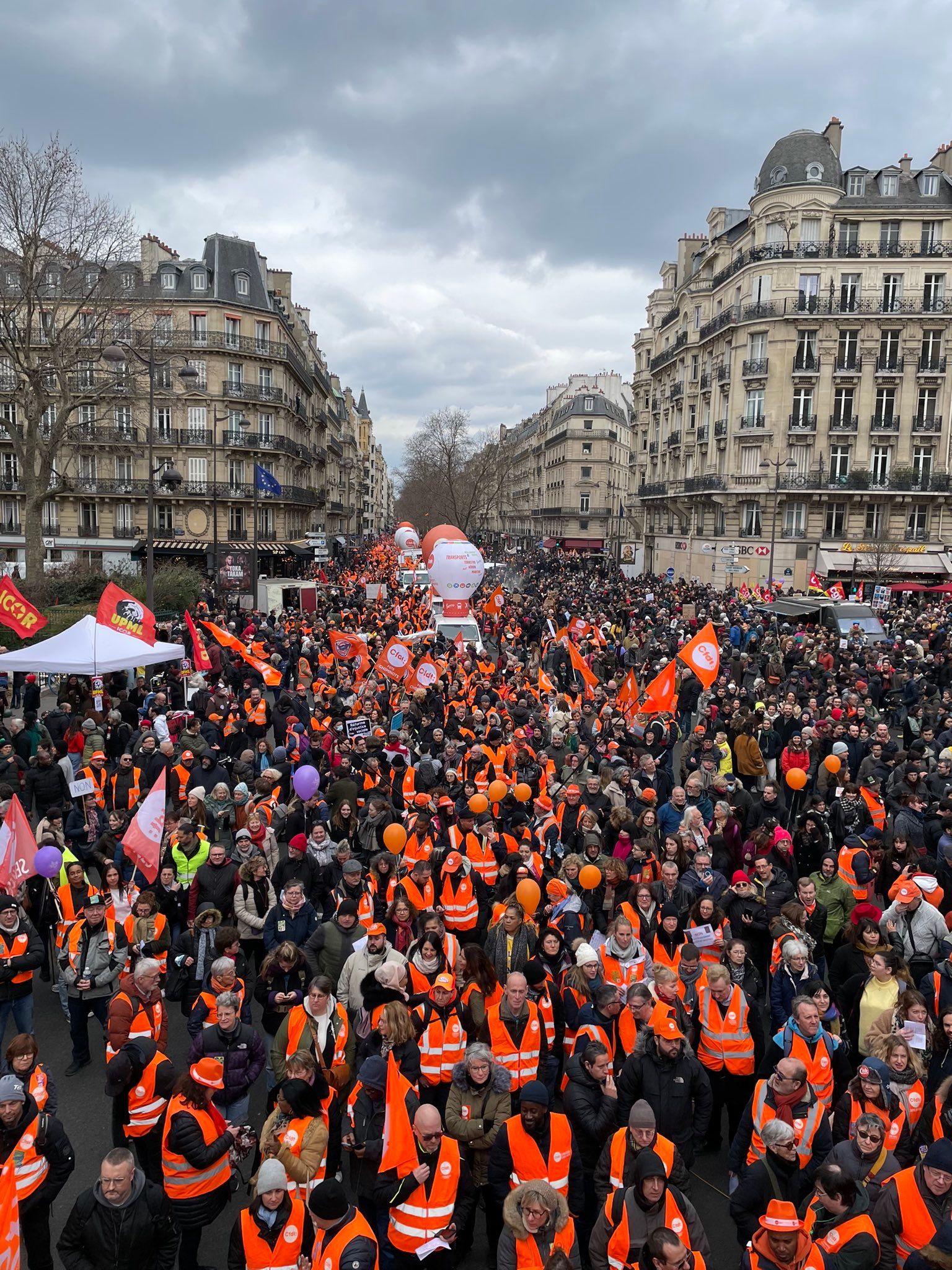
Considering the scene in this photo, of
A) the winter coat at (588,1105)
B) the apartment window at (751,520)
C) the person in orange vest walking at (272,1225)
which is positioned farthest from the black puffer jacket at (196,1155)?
the apartment window at (751,520)

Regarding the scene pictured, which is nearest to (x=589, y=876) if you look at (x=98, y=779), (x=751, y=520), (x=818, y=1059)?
(x=818, y=1059)

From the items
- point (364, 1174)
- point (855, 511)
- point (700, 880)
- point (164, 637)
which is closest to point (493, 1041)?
point (364, 1174)

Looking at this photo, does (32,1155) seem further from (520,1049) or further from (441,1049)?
(520,1049)

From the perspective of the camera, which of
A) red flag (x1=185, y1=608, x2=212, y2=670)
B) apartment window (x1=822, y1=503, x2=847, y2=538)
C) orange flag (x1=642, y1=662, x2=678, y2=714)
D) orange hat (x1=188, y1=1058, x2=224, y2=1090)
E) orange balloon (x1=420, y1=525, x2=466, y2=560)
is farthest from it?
apartment window (x1=822, y1=503, x2=847, y2=538)

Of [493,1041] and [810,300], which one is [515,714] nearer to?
[493,1041]

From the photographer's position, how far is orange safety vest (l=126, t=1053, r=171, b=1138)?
442cm

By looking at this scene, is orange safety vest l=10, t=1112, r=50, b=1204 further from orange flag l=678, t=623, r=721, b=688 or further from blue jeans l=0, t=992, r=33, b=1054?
orange flag l=678, t=623, r=721, b=688

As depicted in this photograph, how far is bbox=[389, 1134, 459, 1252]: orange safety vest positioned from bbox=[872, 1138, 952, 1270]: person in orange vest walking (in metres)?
1.88

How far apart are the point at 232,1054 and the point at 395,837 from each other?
127 inches

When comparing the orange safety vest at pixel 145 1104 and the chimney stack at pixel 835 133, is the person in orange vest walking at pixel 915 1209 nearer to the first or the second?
the orange safety vest at pixel 145 1104

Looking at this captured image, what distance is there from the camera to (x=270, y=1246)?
3621 mm

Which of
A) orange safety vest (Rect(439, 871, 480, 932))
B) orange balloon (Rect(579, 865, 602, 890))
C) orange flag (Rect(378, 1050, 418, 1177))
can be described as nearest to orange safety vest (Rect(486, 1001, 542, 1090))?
orange flag (Rect(378, 1050, 418, 1177))

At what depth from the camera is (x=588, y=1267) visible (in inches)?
Result: 190

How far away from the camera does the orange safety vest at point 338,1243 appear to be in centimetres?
350
